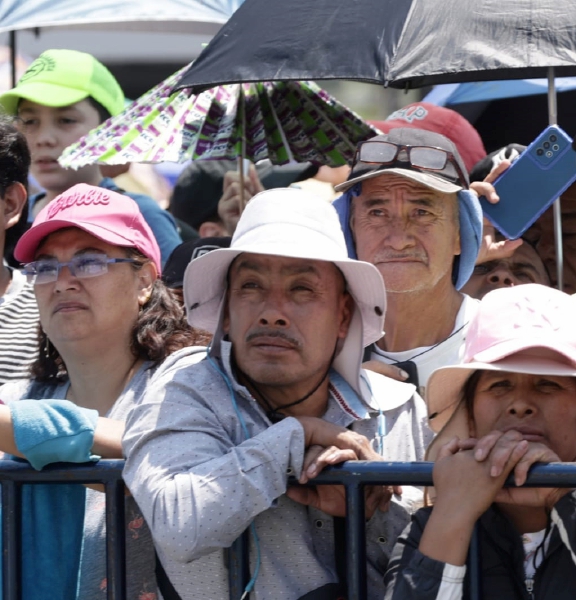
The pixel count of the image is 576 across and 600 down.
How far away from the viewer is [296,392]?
304 centimetres

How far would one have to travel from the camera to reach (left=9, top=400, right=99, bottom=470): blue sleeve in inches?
114

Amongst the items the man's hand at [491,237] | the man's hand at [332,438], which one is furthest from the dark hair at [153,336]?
the man's hand at [491,237]

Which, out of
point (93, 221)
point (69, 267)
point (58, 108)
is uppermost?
point (58, 108)

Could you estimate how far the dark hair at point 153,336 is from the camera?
11.9 feet

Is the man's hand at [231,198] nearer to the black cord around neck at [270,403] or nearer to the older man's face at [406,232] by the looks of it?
the older man's face at [406,232]

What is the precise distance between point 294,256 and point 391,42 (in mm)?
1346

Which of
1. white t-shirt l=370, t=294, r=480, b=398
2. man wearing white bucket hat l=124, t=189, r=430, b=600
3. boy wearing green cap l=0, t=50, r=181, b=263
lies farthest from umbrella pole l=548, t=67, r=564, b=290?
boy wearing green cap l=0, t=50, r=181, b=263

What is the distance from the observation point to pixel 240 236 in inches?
A: 122

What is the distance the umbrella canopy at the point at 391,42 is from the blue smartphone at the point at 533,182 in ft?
0.84

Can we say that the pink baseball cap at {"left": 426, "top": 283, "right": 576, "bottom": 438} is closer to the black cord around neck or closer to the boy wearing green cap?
the black cord around neck

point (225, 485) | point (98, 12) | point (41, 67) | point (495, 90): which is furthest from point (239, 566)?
point (495, 90)

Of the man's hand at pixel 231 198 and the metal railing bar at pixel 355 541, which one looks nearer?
the metal railing bar at pixel 355 541

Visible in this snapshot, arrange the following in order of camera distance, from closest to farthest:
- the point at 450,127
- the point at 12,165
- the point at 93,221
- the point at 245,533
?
the point at 245,533 → the point at 93,221 → the point at 12,165 → the point at 450,127

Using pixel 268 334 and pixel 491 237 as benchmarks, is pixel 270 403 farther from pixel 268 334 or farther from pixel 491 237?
pixel 491 237
